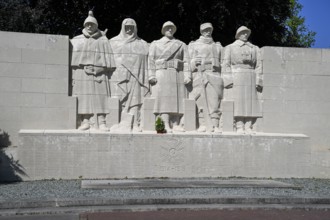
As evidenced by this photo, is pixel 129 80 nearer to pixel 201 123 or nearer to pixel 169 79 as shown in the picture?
pixel 169 79

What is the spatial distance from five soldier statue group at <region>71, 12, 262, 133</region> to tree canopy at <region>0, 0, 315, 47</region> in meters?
4.74

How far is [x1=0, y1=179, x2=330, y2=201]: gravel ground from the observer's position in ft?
30.6

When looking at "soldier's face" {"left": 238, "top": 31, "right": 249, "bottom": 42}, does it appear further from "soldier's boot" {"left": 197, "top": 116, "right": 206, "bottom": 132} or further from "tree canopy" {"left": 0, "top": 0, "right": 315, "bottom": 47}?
"tree canopy" {"left": 0, "top": 0, "right": 315, "bottom": 47}

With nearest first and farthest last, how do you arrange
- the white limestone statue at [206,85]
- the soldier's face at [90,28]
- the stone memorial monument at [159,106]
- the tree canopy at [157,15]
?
the stone memorial monument at [159,106], the soldier's face at [90,28], the white limestone statue at [206,85], the tree canopy at [157,15]

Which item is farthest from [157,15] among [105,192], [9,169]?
[105,192]

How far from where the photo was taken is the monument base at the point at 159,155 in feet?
39.2

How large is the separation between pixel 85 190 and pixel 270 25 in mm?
13140

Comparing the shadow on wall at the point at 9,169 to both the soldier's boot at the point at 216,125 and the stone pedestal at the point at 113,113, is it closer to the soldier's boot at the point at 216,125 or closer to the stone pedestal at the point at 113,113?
the stone pedestal at the point at 113,113

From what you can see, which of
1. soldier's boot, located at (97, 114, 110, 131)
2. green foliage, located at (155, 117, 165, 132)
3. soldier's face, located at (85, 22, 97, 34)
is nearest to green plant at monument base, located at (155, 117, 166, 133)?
green foliage, located at (155, 117, 165, 132)

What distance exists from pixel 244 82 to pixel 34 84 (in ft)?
19.9

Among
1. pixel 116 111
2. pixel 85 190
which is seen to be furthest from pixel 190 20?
pixel 85 190

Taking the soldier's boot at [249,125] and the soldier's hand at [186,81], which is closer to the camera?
the soldier's hand at [186,81]

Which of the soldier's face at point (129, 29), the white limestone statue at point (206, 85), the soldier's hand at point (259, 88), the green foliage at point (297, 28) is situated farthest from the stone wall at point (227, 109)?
the green foliage at point (297, 28)

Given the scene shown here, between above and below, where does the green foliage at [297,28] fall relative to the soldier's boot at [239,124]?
above
